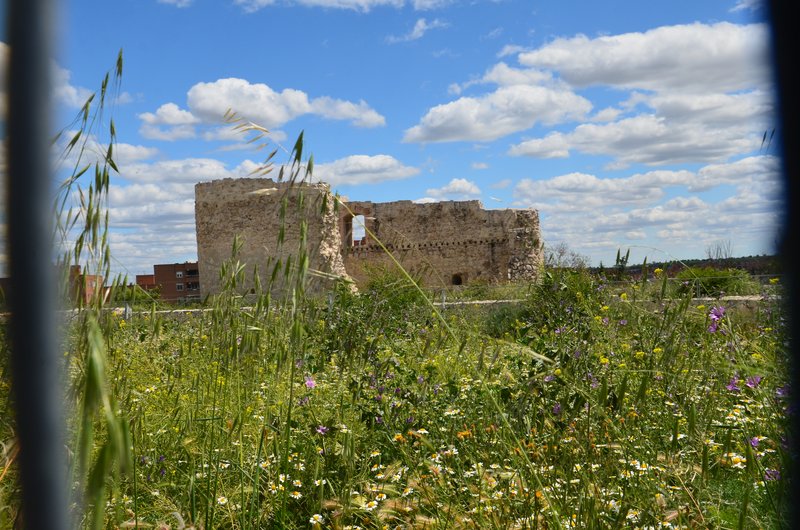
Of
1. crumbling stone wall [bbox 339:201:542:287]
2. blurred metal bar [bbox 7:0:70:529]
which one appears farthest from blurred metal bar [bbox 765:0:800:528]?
crumbling stone wall [bbox 339:201:542:287]

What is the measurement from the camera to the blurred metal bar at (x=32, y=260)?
2.43 feet

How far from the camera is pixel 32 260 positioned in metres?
0.77

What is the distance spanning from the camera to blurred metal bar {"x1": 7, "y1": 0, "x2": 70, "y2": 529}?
74 centimetres

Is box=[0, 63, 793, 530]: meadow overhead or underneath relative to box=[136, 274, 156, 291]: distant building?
underneath

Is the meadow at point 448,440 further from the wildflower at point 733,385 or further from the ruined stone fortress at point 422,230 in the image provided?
the ruined stone fortress at point 422,230

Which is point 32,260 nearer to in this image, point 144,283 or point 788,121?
point 788,121

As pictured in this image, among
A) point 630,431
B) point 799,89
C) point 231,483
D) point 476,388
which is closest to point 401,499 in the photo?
point 231,483

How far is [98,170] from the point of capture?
1697 millimetres

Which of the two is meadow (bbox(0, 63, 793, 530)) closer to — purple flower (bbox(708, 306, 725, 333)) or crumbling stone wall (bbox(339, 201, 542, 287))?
purple flower (bbox(708, 306, 725, 333))

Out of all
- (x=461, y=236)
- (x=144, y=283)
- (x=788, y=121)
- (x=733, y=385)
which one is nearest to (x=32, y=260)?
(x=788, y=121)

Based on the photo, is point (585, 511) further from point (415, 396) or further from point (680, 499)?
point (415, 396)

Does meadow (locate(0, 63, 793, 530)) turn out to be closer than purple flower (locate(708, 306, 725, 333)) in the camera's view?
Yes

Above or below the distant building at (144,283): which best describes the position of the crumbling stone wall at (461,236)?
above

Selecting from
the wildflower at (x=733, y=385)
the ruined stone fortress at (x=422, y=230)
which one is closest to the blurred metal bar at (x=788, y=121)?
the wildflower at (x=733, y=385)
